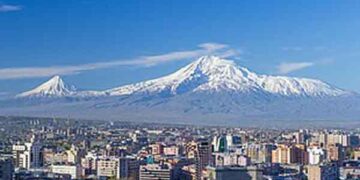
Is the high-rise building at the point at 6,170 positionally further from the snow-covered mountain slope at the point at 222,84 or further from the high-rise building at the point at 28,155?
the snow-covered mountain slope at the point at 222,84

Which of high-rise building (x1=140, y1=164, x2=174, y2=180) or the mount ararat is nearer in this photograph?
high-rise building (x1=140, y1=164, x2=174, y2=180)

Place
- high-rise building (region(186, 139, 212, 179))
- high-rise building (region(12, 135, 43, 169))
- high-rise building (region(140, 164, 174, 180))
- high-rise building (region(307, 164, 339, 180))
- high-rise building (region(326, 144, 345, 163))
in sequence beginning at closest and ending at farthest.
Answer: high-rise building (region(140, 164, 174, 180))
high-rise building (region(186, 139, 212, 179))
high-rise building (region(307, 164, 339, 180))
high-rise building (region(12, 135, 43, 169))
high-rise building (region(326, 144, 345, 163))

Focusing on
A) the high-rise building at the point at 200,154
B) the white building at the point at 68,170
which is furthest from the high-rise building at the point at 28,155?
the high-rise building at the point at 200,154

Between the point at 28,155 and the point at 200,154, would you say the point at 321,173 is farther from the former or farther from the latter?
the point at 28,155

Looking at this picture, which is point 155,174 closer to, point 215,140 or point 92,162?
point 92,162

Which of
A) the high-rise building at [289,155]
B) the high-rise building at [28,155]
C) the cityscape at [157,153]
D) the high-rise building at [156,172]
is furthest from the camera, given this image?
the high-rise building at [289,155]

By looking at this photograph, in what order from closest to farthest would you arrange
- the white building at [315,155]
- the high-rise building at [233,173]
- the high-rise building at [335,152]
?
the high-rise building at [233,173], the white building at [315,155], the high-rise building at [335,152]

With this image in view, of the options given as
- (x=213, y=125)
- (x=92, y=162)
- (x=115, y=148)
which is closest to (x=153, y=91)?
(x=213, y=125)

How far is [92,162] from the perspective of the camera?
64.0 ft

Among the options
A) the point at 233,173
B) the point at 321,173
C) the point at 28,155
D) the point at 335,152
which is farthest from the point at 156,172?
the point at 335,152

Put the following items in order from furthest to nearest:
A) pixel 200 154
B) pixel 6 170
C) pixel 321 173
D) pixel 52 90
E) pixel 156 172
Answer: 1. pixel 52 90
2. pixel 200 154
3. pixel 321 173
4. pixel 156 172
5. pixel 6 170

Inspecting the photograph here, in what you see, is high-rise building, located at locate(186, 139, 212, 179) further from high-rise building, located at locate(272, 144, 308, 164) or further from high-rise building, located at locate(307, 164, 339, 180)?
high-rise building, located at locate(307, 164, 339, 180)

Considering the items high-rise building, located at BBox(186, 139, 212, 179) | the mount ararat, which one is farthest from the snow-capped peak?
high-rise building, located at BBox(186, 139, 212, 179)

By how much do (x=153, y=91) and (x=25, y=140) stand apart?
26686 mm
